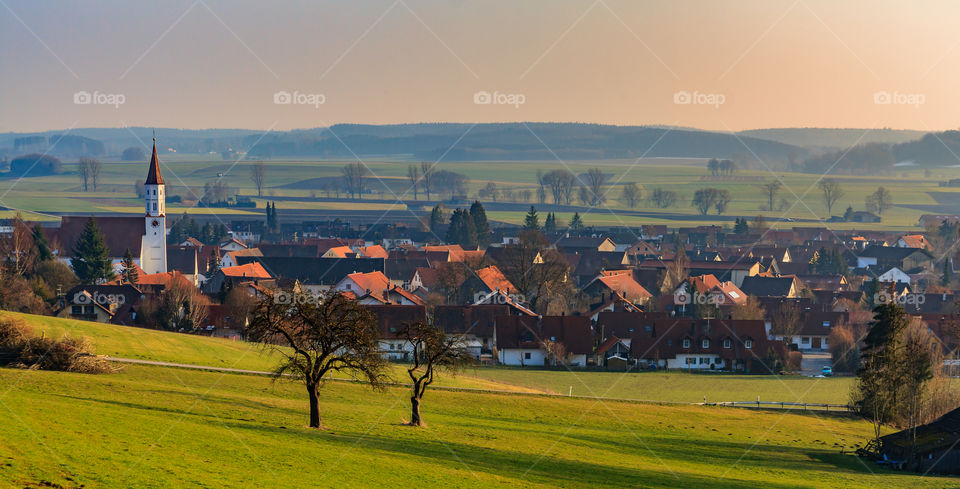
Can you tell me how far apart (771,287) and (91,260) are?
57857mm

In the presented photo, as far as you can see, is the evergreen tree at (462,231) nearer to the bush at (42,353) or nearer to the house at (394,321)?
the house at (394,321)

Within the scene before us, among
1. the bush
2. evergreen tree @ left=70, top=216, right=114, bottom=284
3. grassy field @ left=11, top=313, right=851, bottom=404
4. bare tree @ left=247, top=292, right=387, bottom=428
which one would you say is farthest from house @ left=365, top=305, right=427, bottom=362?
bare tree @ left=247, top=292, right=387, bottom=428

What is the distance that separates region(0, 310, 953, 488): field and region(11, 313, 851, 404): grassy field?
1.21 ft

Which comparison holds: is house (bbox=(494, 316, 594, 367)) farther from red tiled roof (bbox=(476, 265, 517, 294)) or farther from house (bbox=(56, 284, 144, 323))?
house (bbox=(56, 284, 144, 323))

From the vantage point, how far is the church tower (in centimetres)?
9794

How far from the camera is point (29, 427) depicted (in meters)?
22.1

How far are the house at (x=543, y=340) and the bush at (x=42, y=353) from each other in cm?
2997

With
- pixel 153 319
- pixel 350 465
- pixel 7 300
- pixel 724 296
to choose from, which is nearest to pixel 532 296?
pixel 724 296

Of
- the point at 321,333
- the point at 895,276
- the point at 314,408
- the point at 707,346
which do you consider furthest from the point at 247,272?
the point at 895,276

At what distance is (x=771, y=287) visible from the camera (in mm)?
93312

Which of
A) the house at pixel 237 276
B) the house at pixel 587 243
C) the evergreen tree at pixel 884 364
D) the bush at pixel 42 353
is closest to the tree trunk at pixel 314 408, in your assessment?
the bush at pixel 42 353

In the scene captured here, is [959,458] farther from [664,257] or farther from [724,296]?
[664,257]

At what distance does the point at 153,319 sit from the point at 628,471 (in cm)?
3942

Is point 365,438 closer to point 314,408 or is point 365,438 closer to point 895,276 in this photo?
point 314,408
